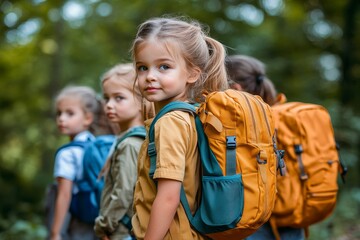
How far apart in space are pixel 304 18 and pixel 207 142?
42.0ft

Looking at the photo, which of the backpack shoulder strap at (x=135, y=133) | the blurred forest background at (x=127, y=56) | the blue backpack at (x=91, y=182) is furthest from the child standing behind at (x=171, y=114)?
the blurred forest background at (x=127, y=56)

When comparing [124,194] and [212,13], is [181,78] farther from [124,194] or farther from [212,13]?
[212,13]

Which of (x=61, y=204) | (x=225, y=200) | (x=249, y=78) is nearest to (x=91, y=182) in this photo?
(x=61, y=204)

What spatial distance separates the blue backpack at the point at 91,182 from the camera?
165 inches

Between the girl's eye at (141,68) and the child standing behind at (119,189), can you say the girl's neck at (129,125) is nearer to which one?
the child standing behind at (119,189)

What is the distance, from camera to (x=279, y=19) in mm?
14617

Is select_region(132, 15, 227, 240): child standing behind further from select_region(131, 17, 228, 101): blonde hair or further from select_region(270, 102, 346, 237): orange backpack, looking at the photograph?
select_region(270, 102, 346, 237): orange backpack

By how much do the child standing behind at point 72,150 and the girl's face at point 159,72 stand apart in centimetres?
184

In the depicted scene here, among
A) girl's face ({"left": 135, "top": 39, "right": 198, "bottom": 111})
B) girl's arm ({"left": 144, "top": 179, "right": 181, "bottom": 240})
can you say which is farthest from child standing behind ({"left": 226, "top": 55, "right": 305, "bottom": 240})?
girl's arm ({"left": 144, "top": 179, "right": 181, "bottom": 240})

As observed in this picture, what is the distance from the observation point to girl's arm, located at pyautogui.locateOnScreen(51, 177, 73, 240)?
13.7 ft

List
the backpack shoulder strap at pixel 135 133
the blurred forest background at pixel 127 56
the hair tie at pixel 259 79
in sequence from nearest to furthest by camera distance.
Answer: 1. the backpack shoulder strap at pixel 135 133
2. the hair tie at pixel 259 79
3. the blurred forest background at pixel 127 56

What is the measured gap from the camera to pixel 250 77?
4.03 m

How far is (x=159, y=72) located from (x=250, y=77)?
1554 millimetres

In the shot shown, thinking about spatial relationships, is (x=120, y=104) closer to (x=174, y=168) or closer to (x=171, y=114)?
(x=171, y=114)
